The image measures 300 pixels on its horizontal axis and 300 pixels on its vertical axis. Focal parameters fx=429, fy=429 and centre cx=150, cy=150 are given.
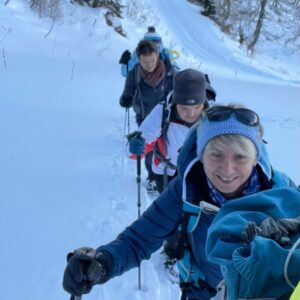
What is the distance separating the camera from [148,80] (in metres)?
4.73

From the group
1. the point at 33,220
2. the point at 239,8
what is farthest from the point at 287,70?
the point at 33,220

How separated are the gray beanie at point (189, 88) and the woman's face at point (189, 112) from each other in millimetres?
34

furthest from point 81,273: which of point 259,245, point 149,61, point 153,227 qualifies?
point 149,61

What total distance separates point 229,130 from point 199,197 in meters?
0.31

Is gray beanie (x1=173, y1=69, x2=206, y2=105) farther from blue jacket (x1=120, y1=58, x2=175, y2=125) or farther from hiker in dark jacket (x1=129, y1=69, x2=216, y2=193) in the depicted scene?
blue jacket (x1=120, y1=58, x2=175, y2=125)

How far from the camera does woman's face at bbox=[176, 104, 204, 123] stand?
3125mm

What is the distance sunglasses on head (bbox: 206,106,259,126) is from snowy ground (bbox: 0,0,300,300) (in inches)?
76.2

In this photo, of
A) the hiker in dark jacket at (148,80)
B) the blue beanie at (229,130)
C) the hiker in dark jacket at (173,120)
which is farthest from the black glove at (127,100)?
the blue beanie at (229,130)

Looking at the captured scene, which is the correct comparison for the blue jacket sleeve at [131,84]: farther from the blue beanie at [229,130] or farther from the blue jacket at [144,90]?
the blue beanie at [229,130]

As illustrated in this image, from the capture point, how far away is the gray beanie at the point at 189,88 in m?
3.07

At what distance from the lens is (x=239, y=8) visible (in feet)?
78.5

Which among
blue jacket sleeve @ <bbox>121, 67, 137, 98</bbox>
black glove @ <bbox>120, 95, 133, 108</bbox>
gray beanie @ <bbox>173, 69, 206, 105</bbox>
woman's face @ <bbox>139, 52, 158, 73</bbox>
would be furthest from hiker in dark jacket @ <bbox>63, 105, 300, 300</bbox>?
black glove @ <bbox>120, 95, 133, 108</bbox>

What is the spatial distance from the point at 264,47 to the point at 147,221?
2375cm

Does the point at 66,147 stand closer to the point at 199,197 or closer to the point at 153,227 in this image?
the point at 153,227
